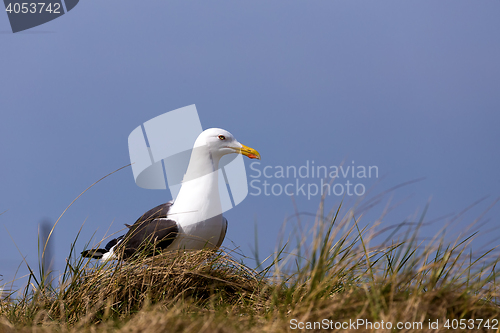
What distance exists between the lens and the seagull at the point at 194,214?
4.99m

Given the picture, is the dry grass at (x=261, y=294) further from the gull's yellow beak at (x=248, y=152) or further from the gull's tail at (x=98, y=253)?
the gull's yellow beak at (x=248, y=152)

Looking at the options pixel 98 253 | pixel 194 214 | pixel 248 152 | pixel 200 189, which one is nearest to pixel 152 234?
pixel 194 214

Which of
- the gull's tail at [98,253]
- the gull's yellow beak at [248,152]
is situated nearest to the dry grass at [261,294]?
the gull's tail at [98,253]

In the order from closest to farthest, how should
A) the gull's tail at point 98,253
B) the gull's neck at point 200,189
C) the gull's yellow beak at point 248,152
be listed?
1. the gull's tail at point 98,253
2. the gull's neck at point 200,189
3. the gull's yellow beak at point 248,152

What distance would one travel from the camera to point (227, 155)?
19.8 ft

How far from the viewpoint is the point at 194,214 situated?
5.12m

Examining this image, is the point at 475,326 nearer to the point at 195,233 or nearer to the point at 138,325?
the point at 138,325

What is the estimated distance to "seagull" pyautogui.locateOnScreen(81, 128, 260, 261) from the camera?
16.4 feet

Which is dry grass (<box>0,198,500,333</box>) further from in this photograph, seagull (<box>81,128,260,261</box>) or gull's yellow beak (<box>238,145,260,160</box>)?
gull's yellow beak (<box>238,145,260,160</box>)

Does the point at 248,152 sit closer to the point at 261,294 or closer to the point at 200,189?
the point at 200,189

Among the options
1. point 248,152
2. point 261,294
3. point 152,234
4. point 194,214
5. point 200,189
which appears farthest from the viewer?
point 248,152

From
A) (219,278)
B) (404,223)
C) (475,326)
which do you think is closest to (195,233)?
(219,278)

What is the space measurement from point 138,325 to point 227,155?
11.7ft

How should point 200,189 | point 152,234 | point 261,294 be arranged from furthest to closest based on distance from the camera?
point 200,189 < point 152,234 < point 261,294
